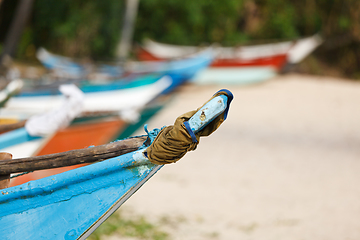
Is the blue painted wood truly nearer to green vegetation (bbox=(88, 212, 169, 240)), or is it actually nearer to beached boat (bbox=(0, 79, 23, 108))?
green vegetation (bbox=(88, 212, 169, 240))

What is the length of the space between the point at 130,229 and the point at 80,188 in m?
2.04

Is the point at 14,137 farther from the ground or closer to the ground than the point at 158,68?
closer to the ground

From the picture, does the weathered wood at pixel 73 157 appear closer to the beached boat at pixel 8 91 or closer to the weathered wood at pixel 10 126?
the weathered wood at pixel 10 126

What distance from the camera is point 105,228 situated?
3369mm

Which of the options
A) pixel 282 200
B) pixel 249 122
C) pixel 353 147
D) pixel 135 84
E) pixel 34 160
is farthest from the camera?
pixel 249 122

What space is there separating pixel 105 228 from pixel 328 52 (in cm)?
1818

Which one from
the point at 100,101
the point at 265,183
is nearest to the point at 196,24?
the point at 100,101

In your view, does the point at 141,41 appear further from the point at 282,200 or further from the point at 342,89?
the point at 282,200

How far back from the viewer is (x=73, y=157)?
1466 millimetres

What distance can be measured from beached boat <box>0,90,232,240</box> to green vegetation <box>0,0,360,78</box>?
548 inches

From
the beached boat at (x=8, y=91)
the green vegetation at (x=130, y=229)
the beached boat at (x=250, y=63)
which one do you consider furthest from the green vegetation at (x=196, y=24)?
the green vegetation at (x=130, y=229)

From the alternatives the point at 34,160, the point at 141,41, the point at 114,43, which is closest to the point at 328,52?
the point at 141,41

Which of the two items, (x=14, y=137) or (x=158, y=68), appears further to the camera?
(x=158, y=68)

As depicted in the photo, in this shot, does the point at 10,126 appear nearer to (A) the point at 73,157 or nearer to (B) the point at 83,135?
(B) the point at 83,135
